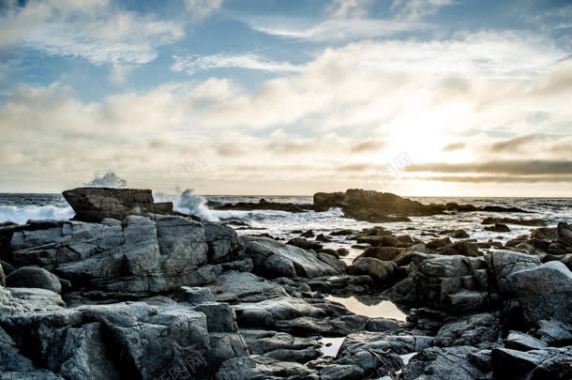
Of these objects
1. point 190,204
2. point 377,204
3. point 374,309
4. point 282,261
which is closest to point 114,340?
point 374,309

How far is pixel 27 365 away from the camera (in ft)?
26.7

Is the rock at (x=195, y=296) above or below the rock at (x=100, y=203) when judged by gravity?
below

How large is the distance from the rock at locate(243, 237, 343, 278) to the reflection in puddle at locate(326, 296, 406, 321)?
3141mm

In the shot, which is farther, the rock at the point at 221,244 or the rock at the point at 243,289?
the rock at the point at 221,244

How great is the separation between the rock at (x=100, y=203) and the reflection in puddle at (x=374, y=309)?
1823 cm

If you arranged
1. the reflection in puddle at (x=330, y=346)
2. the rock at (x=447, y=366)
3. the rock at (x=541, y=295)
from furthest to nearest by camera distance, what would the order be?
the rock at (x=541, y=295), the reflection in puddle at (x=330, y=346), the rock at (x=447, y=366)

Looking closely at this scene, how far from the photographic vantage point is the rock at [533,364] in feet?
25.9

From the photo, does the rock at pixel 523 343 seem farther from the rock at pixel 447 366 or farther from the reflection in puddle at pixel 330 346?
the reflection in puddle at pixel 330 346

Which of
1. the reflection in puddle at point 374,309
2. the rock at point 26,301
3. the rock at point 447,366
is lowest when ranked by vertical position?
the reflection in puddle at point 374,309

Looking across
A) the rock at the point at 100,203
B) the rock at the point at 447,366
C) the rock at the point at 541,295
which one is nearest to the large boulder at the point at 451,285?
the rock at the point at 541,295

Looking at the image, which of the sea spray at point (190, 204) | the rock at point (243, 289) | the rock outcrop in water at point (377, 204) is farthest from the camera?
the rock outcrop in water at point (377, 204)

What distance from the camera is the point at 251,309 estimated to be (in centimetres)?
1382

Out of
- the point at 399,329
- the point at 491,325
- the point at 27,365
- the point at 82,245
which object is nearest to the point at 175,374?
the point at 27,365

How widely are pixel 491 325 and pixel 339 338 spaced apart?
4307 mm
